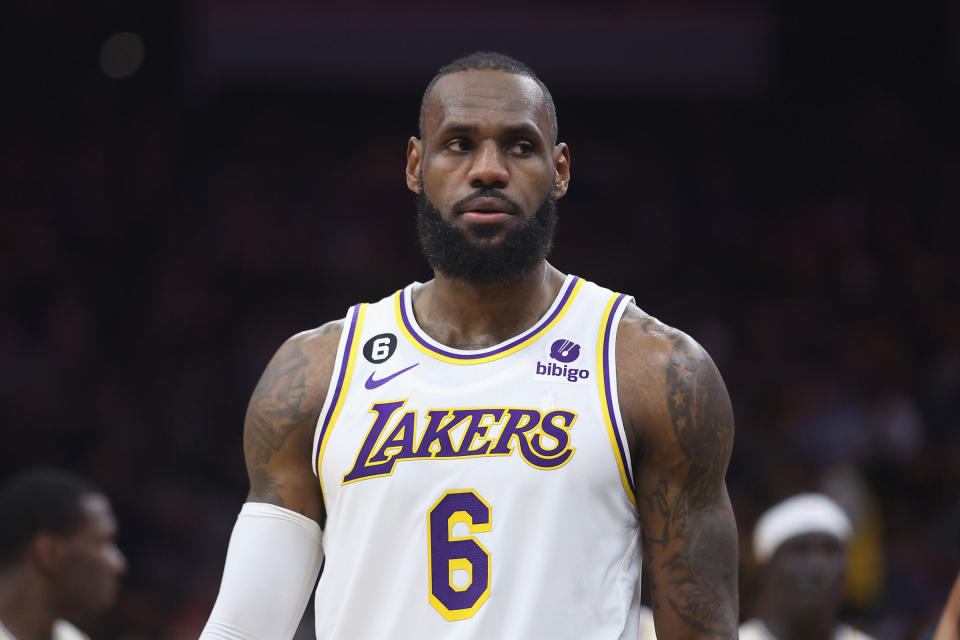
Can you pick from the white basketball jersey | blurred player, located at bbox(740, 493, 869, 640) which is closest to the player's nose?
the white basketball jersey

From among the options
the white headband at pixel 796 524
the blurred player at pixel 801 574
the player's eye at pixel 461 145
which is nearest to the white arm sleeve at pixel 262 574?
the player's eye at pixel 461 145

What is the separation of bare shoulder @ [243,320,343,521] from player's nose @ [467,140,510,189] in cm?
54

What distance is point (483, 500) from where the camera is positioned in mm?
3156

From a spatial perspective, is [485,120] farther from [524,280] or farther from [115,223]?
[115,223]

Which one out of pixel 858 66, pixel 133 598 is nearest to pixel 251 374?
pixel 133 598

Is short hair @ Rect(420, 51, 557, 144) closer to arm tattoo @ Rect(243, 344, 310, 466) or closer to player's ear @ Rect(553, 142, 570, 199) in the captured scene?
player's ear @ Rect(553, 142, 570, 199)

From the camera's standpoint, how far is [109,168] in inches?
479

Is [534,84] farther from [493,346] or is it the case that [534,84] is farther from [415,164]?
[493,346]

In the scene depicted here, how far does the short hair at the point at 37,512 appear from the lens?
17.9 ft

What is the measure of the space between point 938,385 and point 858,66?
3.93m

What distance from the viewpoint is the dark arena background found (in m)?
10.1

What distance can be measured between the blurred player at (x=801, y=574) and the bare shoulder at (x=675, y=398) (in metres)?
3.24

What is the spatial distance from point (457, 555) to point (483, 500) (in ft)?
0.44

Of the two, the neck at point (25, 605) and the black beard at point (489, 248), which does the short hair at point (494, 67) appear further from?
the neck at point (25, 605)
